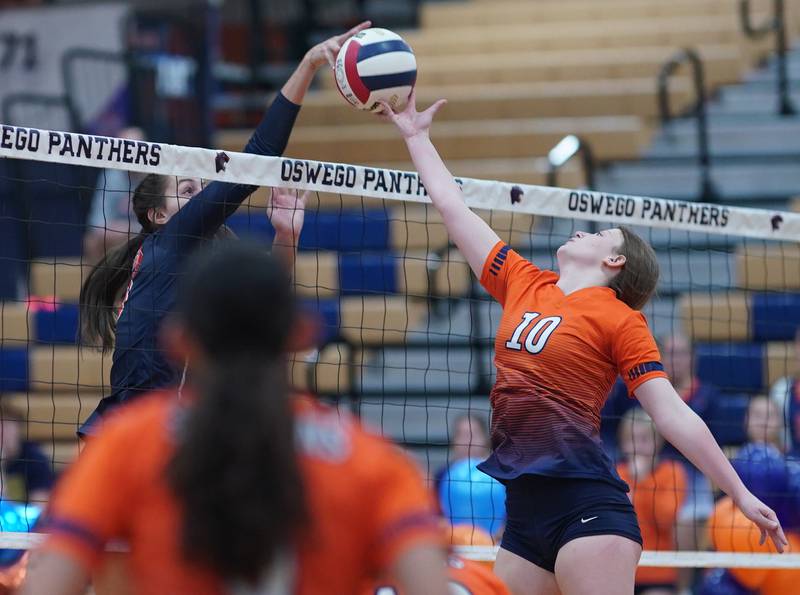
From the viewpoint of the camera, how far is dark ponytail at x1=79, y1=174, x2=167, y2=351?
15.1 ft

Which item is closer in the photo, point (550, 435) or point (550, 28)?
point (550, 435)

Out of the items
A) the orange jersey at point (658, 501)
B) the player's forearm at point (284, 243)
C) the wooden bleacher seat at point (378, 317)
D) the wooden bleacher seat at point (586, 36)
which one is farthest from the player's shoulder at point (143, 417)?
the wooden bleacher seat at point (586, 36)

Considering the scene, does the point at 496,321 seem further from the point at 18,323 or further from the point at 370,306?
the point at 18,323

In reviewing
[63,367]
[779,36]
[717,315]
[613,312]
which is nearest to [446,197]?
[613,312]

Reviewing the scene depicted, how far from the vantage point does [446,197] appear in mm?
4352

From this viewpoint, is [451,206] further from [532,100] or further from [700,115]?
[532,100]

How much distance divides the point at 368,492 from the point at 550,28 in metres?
11.2

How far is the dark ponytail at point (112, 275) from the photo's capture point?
4598 millimetres

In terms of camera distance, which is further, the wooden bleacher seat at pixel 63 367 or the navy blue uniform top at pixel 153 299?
the wooden bleacher seat at pixel 63 367

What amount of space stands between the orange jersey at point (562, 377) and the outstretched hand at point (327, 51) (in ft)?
3.63

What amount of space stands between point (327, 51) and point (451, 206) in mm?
736

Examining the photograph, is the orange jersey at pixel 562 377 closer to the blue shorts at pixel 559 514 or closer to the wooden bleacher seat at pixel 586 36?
the blue shorts at pixel 559 514

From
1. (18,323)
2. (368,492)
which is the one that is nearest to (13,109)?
(18,323)

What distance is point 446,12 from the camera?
44.6ft
